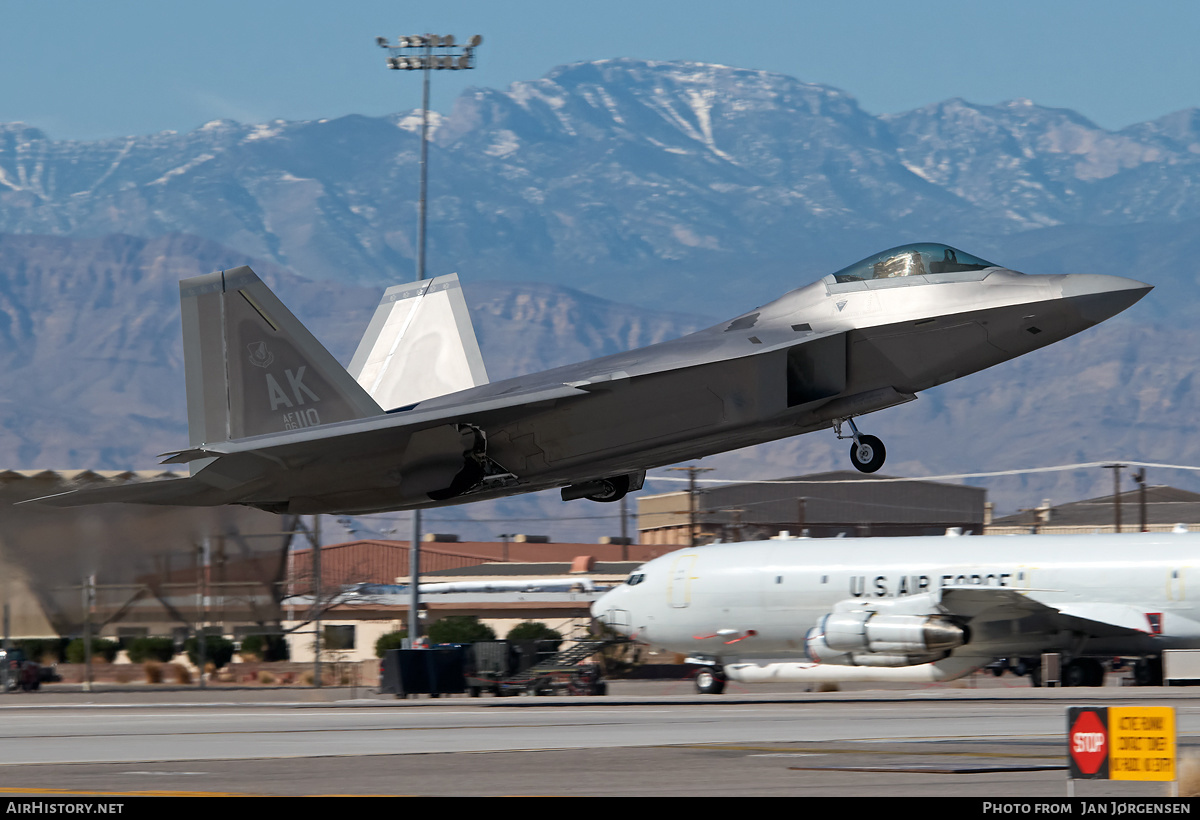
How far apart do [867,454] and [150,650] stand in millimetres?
33563

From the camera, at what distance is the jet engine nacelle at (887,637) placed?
38.2 metres

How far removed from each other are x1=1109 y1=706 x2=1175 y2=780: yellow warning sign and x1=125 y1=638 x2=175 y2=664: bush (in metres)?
33.9

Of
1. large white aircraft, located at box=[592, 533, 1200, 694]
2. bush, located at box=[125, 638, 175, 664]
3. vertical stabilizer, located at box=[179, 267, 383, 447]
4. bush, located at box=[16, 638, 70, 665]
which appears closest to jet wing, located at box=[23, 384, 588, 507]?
vertical stabilizer, located at box=[179, 267, 383, 447]

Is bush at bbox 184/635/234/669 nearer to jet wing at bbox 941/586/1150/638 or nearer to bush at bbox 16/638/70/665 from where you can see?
bush at bbox 16/638/70/665

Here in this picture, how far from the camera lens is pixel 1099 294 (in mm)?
19250

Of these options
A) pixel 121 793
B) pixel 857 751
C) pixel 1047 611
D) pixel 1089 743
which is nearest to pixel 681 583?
pixel 1047 611

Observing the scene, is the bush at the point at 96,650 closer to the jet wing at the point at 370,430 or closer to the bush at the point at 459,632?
the bush at the point at 459,632

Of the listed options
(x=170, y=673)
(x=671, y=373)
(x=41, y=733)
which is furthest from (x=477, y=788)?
(x=170, y=673)

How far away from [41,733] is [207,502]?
1173 centimetres

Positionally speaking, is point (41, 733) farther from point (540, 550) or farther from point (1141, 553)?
point (540, 550)

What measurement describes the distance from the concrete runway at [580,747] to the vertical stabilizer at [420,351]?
19.7ft

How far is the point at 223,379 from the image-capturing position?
79.5 feet

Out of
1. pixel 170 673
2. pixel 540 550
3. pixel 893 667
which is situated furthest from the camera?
pixel 540 550

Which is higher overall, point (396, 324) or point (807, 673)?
point (396, 324)
